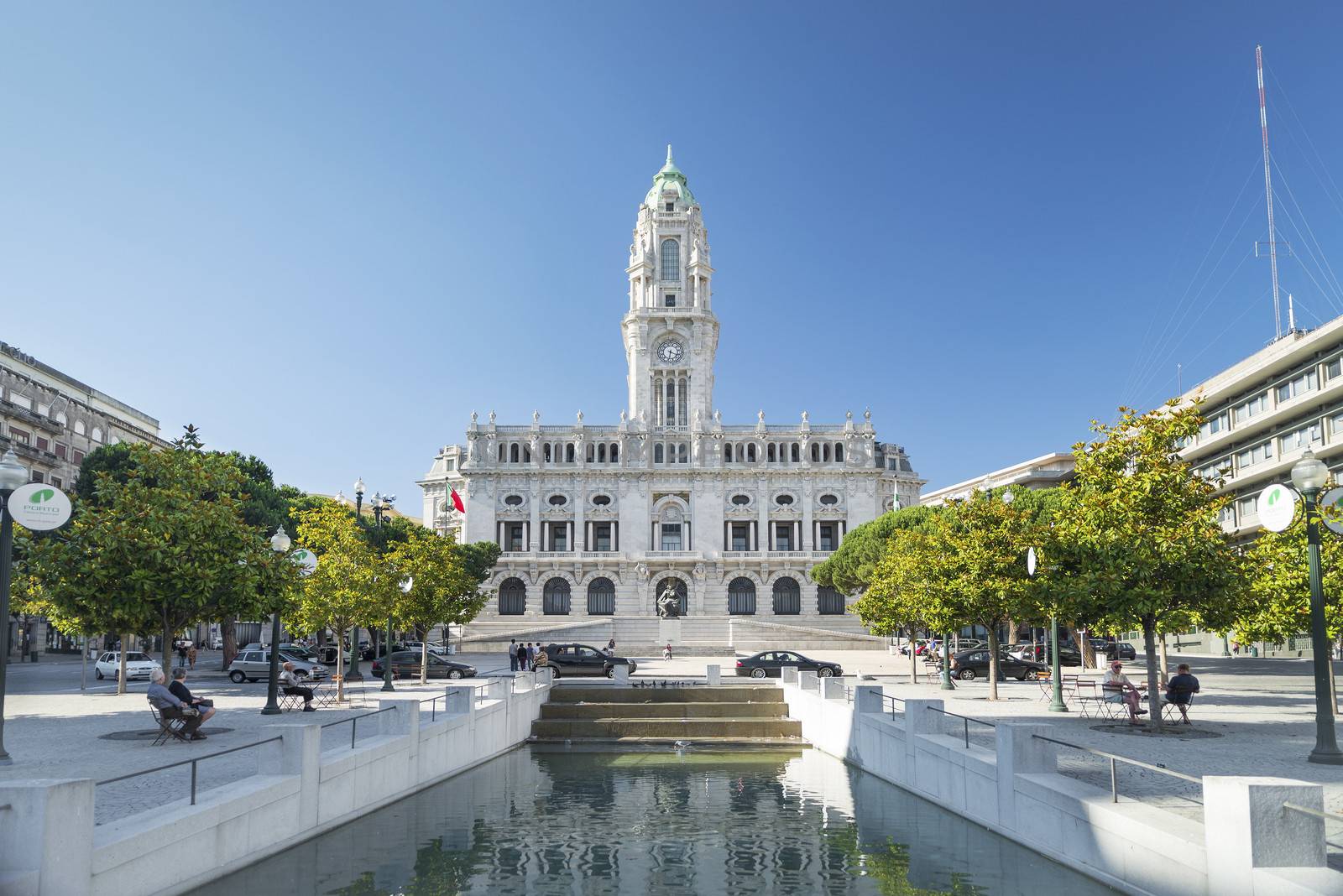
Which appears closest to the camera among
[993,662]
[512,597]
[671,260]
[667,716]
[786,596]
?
[667,716]

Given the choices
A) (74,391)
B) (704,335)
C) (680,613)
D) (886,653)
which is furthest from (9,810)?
(704,335)

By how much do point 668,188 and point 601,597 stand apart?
1639 inches

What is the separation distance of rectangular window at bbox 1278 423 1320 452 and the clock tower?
47.4 metres

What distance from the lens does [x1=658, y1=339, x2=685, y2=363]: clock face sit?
97.5 m

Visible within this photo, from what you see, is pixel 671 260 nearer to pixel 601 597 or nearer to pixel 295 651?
pixel 601 597

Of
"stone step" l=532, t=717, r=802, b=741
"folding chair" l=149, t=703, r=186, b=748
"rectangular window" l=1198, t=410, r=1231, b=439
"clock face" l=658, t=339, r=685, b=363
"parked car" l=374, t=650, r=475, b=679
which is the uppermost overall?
"clock face" l=658, t=339, r=685, b=363

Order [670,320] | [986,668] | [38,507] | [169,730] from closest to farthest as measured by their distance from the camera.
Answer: [38,507] < [169,730] < [986,668] < [670,320]

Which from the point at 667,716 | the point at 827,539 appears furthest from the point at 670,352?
the point at 667,716

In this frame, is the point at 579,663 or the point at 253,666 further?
the point at 579,663

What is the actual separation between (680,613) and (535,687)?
56487mm

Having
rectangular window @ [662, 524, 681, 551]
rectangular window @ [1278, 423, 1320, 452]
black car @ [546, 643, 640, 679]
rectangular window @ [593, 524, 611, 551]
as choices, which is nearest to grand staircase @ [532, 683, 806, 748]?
black car @ [546, 643, 640, 679]

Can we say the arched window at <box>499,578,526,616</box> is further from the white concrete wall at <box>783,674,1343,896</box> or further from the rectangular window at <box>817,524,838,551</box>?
the white concrete wall at <box>783,674,1343,896</box>

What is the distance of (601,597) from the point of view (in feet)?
298

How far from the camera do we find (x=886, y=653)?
6762cm
